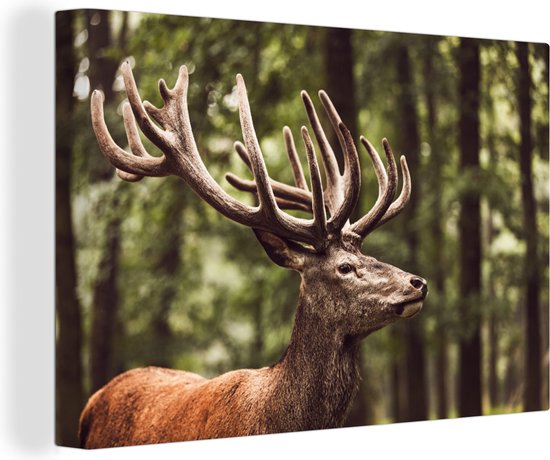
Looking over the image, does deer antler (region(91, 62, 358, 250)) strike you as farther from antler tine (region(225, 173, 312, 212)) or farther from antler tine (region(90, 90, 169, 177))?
antler tine (region(225, 173, 312, 212))

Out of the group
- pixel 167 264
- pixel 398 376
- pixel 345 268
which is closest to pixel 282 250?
Answer: pixel 345 268

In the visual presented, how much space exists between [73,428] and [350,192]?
1590 mm

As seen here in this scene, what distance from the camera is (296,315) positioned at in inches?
189

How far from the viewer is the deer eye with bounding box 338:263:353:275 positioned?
4.64 metres

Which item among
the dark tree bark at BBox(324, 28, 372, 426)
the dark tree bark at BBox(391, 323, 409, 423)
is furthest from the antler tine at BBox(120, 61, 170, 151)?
the dark tree bark at BBox(391, 323, 409, 423)

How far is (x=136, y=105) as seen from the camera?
4461 mm

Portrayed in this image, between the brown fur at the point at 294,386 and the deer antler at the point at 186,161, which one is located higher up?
the deer antler at the point at 186,161

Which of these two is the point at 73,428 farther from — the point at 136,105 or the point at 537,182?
the point at 537,182

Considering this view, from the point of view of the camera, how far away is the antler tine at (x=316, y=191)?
441 cm

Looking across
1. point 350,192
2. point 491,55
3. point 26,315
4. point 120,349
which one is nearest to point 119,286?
point 120,349

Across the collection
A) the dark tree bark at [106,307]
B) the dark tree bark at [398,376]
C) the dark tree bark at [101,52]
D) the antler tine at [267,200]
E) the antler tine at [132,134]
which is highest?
the dark tree bark at [101,52]

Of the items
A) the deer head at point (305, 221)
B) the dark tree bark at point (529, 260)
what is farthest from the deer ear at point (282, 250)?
the dark tree bark at point (529, 260)

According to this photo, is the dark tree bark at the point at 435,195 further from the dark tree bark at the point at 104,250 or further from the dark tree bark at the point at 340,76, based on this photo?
the dark tree bark at the point at 104,250

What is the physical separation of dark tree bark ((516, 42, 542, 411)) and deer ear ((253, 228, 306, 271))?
1.88 metres
